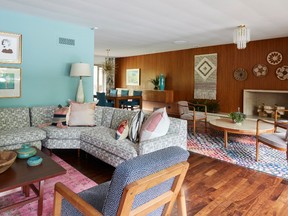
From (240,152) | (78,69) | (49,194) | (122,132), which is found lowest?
(49,194)

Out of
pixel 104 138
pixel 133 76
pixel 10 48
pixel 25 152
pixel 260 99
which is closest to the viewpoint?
pixel 25 152

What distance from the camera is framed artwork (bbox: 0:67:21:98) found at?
364 cm

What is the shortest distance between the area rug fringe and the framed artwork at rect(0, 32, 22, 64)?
3.38 m

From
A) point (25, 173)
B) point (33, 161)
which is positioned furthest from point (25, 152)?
point (25, 173)

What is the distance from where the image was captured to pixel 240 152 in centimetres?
362

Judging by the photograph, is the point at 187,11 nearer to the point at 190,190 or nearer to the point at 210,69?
the point at 190,190

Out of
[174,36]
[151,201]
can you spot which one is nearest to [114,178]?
[151,201]

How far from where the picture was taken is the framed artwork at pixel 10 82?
3.64 metres

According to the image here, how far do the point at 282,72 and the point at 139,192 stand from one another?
228 inches

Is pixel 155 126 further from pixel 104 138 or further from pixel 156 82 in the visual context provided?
pixel 156 82

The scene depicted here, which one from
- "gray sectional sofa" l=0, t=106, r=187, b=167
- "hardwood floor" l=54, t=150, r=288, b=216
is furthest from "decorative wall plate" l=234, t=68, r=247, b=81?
"gray sectional sofa" l=0, t=106, r=187, b=167

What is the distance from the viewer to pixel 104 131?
10.8ft

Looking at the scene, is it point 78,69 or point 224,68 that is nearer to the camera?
point 78,69

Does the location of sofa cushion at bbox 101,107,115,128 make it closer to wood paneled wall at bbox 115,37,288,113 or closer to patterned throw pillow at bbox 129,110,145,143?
patterned throw pillow at bbox 129,110,145,143
